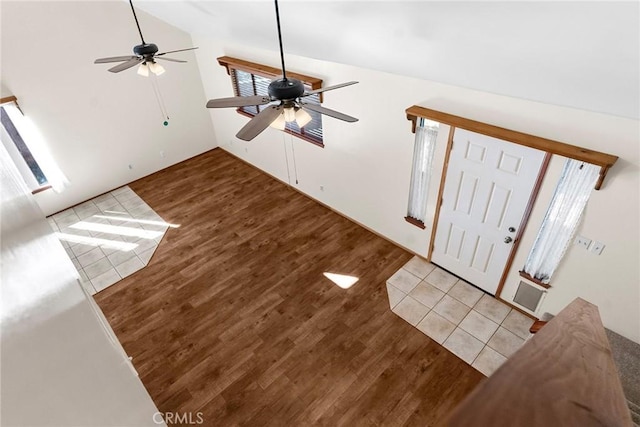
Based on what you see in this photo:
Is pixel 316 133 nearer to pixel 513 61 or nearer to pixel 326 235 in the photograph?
pixel 326 235

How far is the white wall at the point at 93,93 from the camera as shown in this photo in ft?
17.0

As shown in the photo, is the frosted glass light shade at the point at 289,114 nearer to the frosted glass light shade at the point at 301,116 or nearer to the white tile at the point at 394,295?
the frosted glass light shade at the point at 301,116

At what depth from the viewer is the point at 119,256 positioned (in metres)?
5.27

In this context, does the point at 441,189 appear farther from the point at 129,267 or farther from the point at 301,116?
the point at 129,267

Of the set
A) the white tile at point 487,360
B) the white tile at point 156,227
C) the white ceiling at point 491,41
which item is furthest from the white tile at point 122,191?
the white tile at point 487,360

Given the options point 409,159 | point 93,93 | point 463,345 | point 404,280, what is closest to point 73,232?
point 93,93

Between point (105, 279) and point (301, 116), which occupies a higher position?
point (301, 116)

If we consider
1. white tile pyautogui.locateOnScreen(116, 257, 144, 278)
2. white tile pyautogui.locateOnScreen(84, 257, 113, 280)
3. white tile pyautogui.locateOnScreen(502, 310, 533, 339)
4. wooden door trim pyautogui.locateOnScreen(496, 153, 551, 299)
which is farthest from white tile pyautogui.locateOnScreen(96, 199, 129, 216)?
white tile pyautogui.locateOnScreen(502, 310, 533, 339)

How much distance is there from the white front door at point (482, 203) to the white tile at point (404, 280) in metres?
0.46

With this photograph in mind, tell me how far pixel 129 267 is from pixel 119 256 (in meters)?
0.35

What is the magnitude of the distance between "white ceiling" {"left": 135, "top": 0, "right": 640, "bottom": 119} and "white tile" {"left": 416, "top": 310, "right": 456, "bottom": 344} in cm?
253

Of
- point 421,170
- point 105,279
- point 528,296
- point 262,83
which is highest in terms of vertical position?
point 262,83

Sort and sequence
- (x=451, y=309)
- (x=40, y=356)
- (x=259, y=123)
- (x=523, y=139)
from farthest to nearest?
(x=451, y=309)
(x=523, y=139)
(x=259, y=123)
(x=40, y=356)

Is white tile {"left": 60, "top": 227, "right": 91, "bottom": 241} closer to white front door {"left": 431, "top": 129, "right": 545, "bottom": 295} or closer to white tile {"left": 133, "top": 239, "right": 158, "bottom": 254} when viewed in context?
white tile {"left": 133, "top": 239, "right": 158, "bottom": 254}
